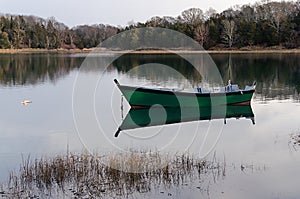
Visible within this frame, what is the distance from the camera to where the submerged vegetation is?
26.0ft

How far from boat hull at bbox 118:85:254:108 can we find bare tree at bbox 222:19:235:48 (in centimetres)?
5390

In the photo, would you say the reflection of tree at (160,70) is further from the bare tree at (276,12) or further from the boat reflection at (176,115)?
the bare tree at (276,12)

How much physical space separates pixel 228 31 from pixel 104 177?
64186 millimetres

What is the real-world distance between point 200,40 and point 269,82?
46887 mm

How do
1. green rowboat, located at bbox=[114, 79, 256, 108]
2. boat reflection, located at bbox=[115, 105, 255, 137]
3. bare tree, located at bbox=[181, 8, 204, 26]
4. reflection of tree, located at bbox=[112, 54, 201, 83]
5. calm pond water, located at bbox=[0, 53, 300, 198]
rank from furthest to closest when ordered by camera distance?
bare tree, located at bbox=[181, 8, 204, 26] → reflection of tree, located at bbox=[112, 54, 201, 83] → green rowboat, located at bbox=[114, 79, 256, 108] → boat reflection, located at bbox=[115, 105, 255, 137] → calm pond water, located at bbox=[0, 53, 300, 198]

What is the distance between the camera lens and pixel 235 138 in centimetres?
1261

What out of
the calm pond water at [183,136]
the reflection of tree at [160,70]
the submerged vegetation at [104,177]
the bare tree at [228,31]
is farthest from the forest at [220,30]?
the submerged vegetation at [104,177]

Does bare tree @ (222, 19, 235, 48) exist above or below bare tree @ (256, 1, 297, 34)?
below

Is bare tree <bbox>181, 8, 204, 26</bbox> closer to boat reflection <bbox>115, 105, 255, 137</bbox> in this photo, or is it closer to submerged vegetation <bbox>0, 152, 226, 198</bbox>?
boat reflection <bbox>115, 105, 255, 137</bbox>

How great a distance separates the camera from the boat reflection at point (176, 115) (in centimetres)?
1552

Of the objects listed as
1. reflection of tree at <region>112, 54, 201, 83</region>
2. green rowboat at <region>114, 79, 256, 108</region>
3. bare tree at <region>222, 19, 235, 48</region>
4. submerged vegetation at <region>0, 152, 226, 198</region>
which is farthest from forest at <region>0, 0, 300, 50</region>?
submerged vegetation at <region>0, 152, 226, 198</region>

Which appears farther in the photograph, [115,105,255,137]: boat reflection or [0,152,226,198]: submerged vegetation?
[115,105,255,137]: boat reflection

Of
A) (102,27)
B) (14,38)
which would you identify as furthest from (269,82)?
(102,27)

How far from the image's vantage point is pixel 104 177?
27.9 feet
